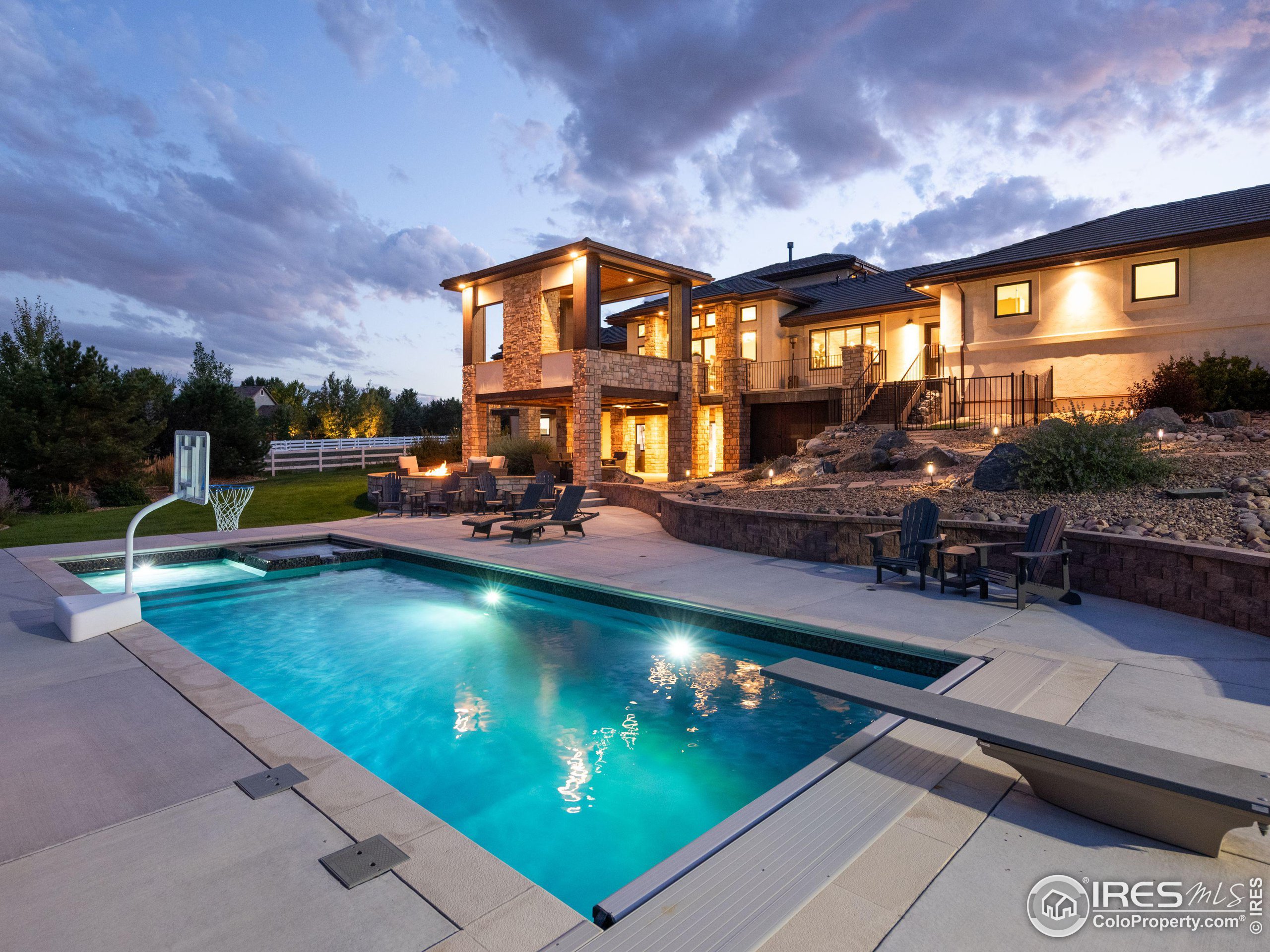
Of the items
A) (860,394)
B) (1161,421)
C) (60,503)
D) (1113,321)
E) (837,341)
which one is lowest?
(60,503)

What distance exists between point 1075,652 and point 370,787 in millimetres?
4959

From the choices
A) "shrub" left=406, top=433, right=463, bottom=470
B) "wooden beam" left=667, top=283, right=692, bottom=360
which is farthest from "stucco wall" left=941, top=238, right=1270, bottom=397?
"shrub" left=406, top=433, right=463, bottom=470

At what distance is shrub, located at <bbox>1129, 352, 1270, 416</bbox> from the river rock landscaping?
834 millimetres

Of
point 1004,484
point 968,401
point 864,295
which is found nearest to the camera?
point 1004,484

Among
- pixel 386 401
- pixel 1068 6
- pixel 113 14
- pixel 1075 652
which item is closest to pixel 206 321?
pixel 386 401

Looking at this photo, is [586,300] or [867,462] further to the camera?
[586,300]

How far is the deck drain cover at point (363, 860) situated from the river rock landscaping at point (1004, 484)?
7337mm

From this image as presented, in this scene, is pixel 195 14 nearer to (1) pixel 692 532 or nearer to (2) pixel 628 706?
(1) pixel 692 532

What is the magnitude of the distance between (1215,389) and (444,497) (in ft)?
60.3

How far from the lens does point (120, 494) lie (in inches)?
713

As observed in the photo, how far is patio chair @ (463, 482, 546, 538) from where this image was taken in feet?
38.0

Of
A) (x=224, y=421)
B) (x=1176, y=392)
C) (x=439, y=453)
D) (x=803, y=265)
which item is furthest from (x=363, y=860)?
(x=803, y=265)

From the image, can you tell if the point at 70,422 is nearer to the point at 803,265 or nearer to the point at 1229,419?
the point at 803,265

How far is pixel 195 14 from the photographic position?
490 inches
